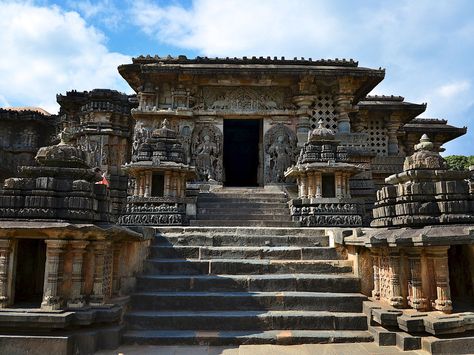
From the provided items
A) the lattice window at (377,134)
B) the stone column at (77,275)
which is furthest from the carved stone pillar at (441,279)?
the lattice window at (377,134)

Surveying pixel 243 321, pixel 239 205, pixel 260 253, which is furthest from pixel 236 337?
pixel 239 205

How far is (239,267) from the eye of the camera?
572 cm

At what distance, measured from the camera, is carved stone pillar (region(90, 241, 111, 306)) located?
4.47 metres

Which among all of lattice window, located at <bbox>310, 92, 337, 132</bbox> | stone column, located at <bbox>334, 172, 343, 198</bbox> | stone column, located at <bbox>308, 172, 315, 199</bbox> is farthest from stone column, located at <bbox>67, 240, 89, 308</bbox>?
lattice window, located at <bbox>310, 92, 337, 132</bbox>

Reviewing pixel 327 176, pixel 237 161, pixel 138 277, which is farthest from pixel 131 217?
pixel 237 161

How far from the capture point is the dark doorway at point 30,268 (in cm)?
503

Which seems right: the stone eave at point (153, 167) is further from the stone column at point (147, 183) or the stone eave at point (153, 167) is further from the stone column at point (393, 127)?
the stone column at point (393, 127)

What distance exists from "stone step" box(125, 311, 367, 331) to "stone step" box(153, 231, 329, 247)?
1816 mm

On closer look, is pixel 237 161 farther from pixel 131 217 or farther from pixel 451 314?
pixel 451 314

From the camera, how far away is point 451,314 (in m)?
4.30

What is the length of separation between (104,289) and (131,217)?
4.43 metres

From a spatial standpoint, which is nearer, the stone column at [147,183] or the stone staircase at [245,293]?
the stone staircase at [245,293]

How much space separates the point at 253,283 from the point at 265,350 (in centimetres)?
122

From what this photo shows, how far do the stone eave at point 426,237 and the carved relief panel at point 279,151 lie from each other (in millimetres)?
6988
